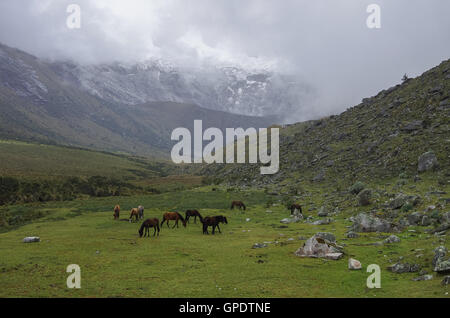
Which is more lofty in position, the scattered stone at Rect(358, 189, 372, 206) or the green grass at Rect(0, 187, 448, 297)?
the scattered stone at Rect(358, 189, 372, 206)

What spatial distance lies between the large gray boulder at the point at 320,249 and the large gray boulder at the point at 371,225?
20.4 ft

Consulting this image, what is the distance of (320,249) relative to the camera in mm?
19781

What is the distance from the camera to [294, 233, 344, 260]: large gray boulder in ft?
62.7

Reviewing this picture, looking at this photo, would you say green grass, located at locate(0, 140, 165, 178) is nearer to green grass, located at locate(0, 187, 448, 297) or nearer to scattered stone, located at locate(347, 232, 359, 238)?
green grass, located at locate(0, 187, 448, 297)

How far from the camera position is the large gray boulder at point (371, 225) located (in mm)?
24520

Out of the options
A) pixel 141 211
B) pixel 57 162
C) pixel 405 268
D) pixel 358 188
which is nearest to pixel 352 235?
pixel 405 268

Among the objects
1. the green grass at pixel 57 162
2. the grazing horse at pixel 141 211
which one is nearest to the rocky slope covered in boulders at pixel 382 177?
the grazing horse at pixel 141 211

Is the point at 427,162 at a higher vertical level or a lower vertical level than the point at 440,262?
higher

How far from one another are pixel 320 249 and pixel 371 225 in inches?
299

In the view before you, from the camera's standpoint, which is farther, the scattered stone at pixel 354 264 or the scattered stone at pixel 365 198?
the scattered stone at pixel 365 198

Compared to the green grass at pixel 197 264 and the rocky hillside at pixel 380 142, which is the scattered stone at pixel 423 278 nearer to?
the green grass at pixel 197 264

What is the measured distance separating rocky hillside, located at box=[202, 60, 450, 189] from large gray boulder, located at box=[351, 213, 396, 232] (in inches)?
531

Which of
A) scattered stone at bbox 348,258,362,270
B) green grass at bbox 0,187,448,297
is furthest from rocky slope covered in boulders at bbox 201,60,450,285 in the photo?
green grass at bbox 0,187,448,297

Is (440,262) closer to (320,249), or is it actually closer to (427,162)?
(320,249)
